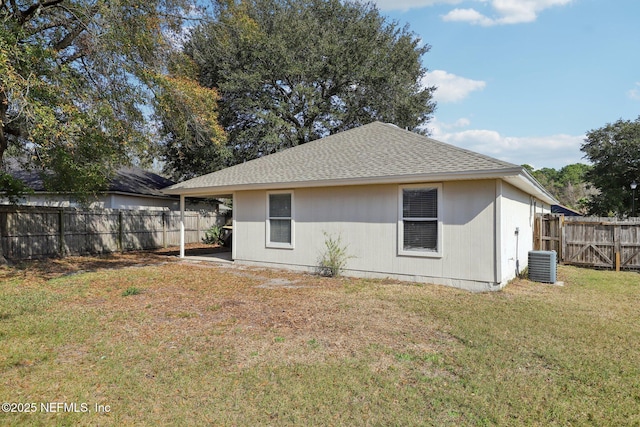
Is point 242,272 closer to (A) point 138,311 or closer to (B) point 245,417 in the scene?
(A) point 138,311

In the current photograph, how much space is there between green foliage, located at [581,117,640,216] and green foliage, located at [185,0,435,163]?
14.5 metres

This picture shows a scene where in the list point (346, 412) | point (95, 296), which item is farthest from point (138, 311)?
point (346, 412)

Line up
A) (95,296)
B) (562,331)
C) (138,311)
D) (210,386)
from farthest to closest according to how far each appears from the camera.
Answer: (95,296), (138,311), (562,331), (210,386)

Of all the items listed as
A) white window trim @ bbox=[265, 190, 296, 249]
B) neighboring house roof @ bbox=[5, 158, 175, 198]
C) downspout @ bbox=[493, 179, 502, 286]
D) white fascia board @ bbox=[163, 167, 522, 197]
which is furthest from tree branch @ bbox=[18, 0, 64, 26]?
downspout @ bbox=[493, 179, 502, 286]

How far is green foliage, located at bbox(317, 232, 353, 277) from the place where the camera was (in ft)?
30.3

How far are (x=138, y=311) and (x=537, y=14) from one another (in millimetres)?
12315

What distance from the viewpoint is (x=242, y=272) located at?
9906 millimetres

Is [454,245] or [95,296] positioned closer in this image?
[95,296]

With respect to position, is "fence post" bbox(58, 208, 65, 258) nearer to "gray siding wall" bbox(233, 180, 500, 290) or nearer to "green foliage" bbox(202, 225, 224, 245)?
"gray siding wall" bbox(233, 180, 500, 290)

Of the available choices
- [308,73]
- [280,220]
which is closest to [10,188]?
[280,220]

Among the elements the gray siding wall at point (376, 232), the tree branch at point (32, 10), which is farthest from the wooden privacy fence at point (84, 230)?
the gray siding wall at point (376, 232)

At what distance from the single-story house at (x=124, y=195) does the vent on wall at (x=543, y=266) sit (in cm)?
1282

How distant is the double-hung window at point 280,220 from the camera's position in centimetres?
1020

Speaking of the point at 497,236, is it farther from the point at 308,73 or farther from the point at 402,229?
the point at 308,73
